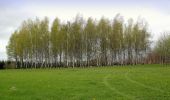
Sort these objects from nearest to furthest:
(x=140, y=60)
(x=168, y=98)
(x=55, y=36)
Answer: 1. (x=168, y=98)
2. (x=55, y=36)
3. (x=140, y=60)

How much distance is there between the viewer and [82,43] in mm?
112938

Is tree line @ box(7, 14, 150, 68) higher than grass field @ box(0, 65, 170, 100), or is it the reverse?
tree line @ box(7, 14, 150, 68)

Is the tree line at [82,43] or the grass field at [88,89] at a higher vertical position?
the tree line at [82,43]

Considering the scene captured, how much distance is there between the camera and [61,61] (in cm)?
11856

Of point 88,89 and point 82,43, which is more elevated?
point 82,43

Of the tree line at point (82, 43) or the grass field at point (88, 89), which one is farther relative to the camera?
the tree line at point (82, 43)

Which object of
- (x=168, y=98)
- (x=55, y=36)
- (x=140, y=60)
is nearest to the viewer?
(x=168, y=98)

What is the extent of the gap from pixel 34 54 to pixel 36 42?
5.01 m

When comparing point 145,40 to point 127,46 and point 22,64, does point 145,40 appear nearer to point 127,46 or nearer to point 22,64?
point 127,46

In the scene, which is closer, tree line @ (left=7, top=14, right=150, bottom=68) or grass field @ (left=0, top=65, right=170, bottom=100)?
grass field @ (left=0, top=65, right=170, bottom=100)

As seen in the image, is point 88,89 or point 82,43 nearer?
point 88,89

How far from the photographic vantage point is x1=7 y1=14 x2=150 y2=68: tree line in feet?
371

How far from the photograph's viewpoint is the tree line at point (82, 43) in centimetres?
11294

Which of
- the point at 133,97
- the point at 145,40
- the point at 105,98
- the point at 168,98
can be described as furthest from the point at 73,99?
the point at 145,40
